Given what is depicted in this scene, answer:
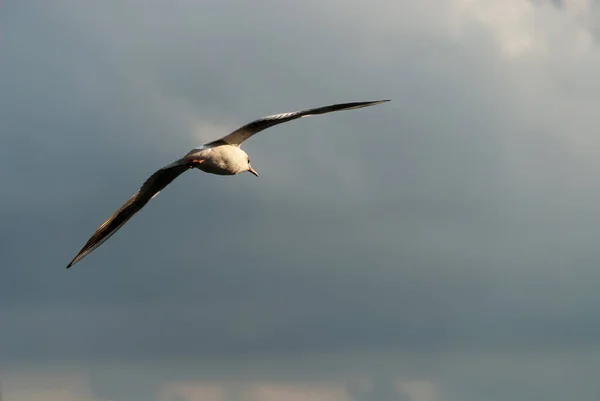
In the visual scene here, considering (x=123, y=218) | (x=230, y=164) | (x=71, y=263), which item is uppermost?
(x=230, y=164)

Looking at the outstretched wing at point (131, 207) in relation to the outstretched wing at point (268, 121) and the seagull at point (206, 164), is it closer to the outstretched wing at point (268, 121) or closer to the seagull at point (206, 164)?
the seagull at point (206, 164)

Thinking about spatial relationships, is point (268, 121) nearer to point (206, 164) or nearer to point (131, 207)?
point (206, 164)

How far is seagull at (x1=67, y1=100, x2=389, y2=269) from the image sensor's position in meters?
51.1

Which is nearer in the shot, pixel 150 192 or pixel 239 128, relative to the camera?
pixel 239 128

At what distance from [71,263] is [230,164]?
1046cm

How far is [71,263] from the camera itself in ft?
179

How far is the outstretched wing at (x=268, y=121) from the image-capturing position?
50.3 meters

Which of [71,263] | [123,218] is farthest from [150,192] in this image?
[71,263]

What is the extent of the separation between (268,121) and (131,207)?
11.0 m

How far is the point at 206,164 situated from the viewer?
53.8 metres

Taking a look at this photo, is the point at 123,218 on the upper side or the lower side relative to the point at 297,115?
lower

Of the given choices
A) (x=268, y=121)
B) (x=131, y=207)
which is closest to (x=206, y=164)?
(x=268, y=121)

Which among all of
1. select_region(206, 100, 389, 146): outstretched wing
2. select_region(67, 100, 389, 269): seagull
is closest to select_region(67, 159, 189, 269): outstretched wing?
select_region(67, 100, 389, 269): seagull

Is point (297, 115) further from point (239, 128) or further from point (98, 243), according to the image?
point (98, 243)
